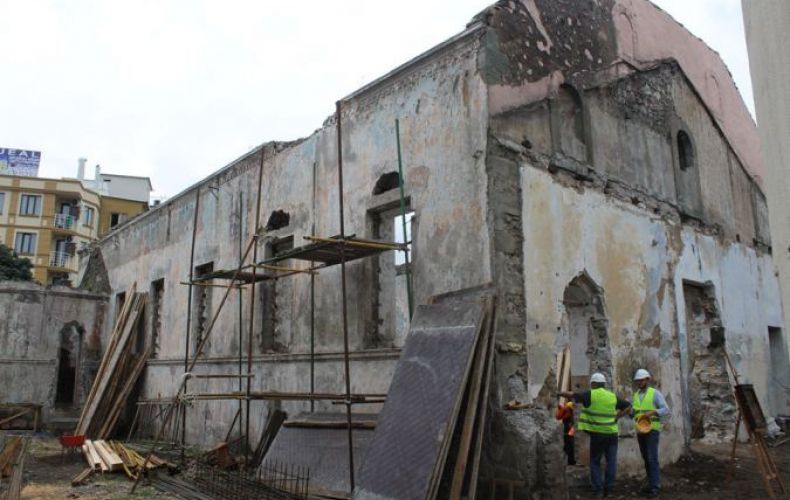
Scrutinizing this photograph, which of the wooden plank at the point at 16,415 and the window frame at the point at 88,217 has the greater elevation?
the window frame at the point at 88,217

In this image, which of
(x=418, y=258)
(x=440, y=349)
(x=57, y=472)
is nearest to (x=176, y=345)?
(x=57, y=472)

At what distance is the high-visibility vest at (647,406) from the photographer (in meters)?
8.20

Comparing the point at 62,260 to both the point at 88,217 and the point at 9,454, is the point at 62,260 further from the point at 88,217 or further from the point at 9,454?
the point at 9,454

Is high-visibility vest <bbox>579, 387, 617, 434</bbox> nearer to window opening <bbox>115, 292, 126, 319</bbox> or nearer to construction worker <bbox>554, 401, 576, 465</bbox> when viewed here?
construction worker <bbox>554, 401, 576, 465</bbox>

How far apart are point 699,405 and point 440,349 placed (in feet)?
19.2

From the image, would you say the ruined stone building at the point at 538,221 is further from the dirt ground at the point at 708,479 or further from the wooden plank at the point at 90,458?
the wooden plank at the point at 90,458

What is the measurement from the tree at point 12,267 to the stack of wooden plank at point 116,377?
23135 mm

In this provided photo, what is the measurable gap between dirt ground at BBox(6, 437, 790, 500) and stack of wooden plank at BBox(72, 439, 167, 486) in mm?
112

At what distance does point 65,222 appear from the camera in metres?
43.7

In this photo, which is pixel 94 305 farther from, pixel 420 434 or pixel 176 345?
pixel 420 434

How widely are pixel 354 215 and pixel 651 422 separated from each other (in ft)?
16.1

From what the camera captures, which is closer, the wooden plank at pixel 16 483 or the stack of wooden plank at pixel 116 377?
the wooden plank at pixel 16 483

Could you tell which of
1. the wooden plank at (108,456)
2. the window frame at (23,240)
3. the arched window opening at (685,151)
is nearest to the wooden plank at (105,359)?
the wooden plank at (108,456)

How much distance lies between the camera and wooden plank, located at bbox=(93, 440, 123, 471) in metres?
9.89
